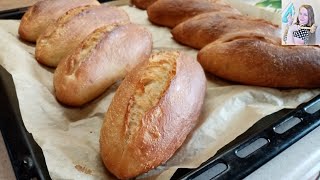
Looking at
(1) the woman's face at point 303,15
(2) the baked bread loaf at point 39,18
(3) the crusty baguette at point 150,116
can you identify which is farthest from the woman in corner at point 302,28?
(2) the baked bread loaf at point 39,18

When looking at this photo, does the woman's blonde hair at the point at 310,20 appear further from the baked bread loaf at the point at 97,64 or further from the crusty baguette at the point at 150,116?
Answer: the baked bread loaf at the point at 97,64

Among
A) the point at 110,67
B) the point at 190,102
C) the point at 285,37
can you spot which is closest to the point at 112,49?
the point at 110,67

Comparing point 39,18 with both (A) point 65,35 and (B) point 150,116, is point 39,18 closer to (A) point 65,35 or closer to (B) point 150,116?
(A) point 65,35

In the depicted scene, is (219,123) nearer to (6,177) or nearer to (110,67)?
(110,67)

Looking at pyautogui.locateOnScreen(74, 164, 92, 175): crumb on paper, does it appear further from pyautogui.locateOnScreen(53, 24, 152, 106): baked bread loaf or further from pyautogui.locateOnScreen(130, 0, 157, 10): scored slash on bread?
pyautogui.locateOnScreen(130, 0, 157, 10): scored slash on bread

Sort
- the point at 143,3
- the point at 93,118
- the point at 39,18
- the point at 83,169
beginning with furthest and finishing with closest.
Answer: the point at 143,3
the point at 39,18
the point at 93,118
the point at 83,169

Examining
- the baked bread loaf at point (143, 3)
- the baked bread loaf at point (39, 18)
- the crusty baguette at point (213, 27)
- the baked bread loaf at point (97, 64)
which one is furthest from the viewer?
the baked bread loaf at point (143, 3)

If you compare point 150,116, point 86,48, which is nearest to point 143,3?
point 86,48
